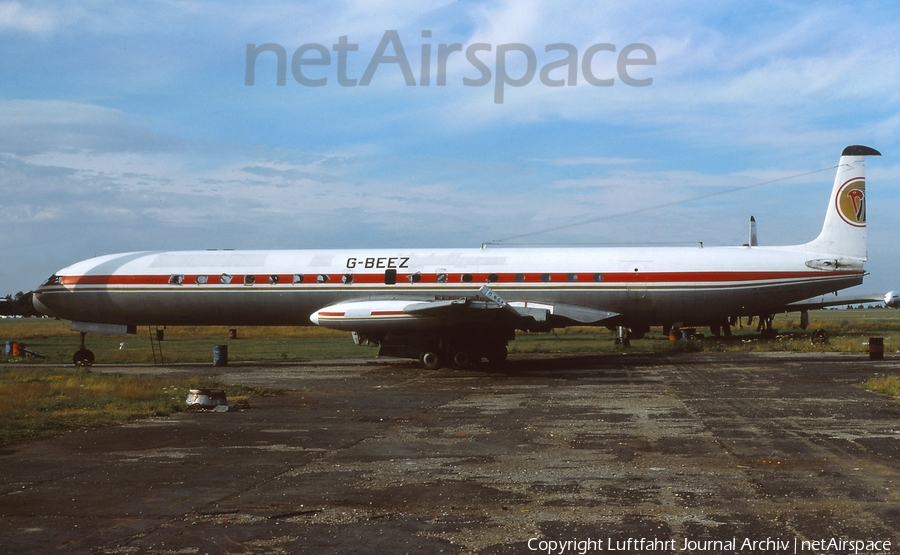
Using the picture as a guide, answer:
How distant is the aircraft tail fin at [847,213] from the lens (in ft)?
84.3

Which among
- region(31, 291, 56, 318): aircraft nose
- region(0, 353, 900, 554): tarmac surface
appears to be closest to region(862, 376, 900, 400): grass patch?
region(0, 353, 900, 554): tarmac surface

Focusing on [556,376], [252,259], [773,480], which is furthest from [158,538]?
[252,259]

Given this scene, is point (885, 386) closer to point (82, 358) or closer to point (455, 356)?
point (455, 356)

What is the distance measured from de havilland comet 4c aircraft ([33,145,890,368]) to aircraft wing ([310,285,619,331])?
89 millimetres

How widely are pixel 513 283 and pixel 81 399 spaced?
13090 mm

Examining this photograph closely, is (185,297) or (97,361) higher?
(185,297)

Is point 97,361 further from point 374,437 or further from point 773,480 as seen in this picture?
point 773,480

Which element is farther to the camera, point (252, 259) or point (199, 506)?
point (252, 259)

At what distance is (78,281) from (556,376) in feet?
55.2

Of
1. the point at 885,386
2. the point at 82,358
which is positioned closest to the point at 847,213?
the point at 885,386

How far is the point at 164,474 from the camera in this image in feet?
31.0

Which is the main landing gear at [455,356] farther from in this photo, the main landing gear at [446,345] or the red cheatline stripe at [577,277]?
the red cheatline stripe at [577,277]

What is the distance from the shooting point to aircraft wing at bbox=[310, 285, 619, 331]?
885 inches

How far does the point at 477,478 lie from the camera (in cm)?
908
